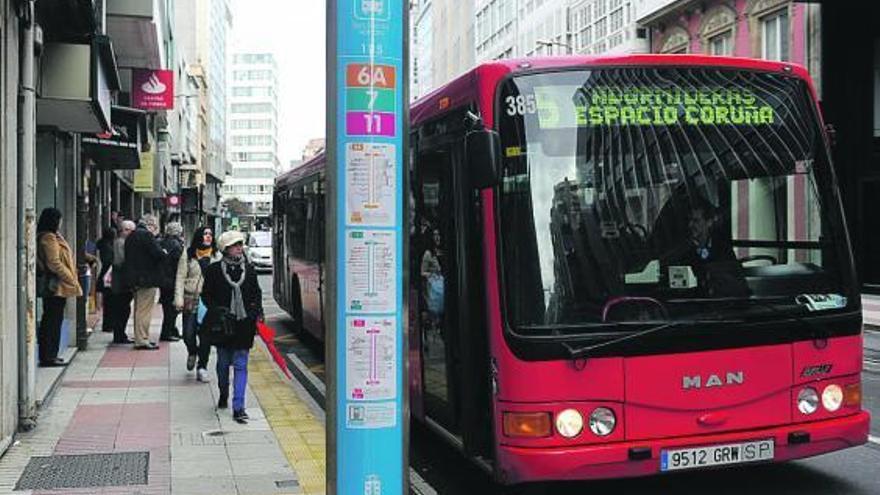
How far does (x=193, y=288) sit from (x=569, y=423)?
23.0 ft

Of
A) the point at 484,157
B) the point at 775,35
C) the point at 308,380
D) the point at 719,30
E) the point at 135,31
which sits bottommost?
the point at 308,380

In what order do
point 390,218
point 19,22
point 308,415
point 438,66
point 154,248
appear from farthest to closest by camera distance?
point 438,66 → point 154,248 → point 308,415 → point 19,22 → point 390,218

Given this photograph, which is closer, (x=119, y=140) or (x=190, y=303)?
(x=190, y=303)

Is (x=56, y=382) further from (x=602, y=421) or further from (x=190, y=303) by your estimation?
(x=602, y=421)

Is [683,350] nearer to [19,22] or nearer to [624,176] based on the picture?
[624,176]

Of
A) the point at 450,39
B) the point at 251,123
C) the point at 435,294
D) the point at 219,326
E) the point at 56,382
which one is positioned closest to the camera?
the point at 435,294

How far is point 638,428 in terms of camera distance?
509 centimetres

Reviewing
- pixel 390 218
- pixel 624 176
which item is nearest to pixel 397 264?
pixel 390 218

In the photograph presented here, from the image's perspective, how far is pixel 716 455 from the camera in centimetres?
515

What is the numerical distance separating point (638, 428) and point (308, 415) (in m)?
3.96

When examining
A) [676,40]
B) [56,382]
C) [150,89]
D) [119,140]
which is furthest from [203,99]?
[56,382]

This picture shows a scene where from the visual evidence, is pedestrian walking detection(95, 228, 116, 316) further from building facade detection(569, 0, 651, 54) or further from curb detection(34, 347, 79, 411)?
building facade detection(569, 0, 651, 54)

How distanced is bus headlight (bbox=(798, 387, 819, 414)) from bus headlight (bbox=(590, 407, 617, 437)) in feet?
3.99

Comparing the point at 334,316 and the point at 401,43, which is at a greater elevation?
the point at 401,43
